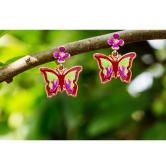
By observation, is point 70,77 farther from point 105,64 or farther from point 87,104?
point 87,104

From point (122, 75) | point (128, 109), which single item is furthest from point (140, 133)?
point (122, 75)

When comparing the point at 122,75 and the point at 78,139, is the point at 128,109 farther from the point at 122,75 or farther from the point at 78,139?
the point at 122,75

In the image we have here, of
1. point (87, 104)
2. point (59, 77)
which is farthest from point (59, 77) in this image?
point (87, 104)

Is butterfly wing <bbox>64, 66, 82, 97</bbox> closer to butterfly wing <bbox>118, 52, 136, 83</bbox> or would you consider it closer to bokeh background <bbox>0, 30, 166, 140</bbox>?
butterfly wing <bbox>118, 52, 136, 83</bbox>

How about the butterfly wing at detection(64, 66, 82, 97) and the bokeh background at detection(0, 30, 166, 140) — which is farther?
the bokeh background at detection(0, 30, 166, 140)

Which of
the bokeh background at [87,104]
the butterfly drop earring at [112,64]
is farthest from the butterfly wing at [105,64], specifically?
the bokeh background at [87,104]

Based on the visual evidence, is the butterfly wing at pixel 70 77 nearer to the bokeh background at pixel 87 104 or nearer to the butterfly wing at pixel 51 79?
the butterfly wing at pixel 51 79

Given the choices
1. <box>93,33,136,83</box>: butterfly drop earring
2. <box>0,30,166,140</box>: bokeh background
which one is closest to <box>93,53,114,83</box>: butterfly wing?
<box>93,33,136,83</box>: butterfly drop earring
